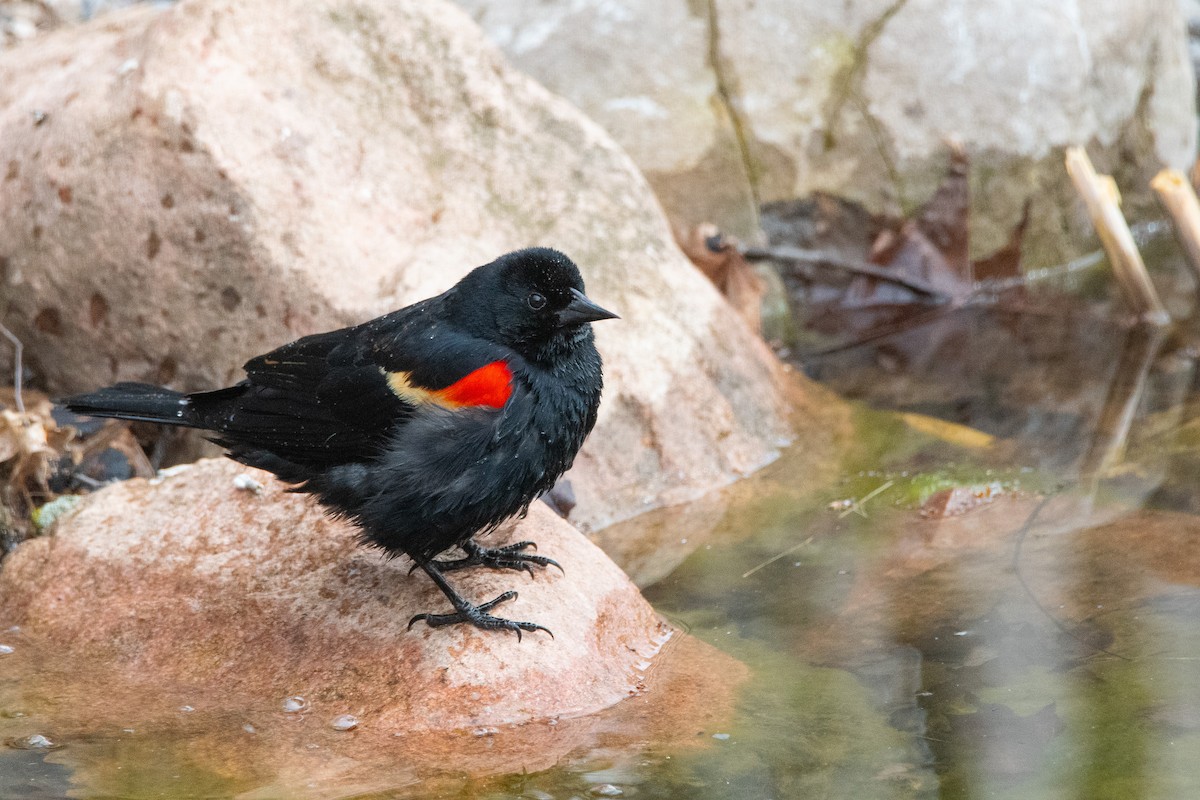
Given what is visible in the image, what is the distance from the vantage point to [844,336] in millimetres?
6816

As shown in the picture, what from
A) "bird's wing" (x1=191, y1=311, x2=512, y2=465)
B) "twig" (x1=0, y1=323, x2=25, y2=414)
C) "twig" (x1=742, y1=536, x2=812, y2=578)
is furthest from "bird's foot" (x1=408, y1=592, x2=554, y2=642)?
"twig" (x1=0, y1=323, x2=25, y2=414)

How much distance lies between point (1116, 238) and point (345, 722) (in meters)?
5.09

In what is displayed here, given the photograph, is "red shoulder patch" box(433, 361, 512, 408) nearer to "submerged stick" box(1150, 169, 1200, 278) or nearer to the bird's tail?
the bird's tail

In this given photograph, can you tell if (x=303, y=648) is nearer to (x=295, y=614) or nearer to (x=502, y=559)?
(x=295, y=614)

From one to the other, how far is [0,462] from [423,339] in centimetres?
185

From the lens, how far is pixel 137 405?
3482mm

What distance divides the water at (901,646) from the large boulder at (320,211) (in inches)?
20.6

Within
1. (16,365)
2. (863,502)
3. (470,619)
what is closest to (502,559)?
(470,619)

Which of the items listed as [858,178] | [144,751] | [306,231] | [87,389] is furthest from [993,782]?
[858,178]

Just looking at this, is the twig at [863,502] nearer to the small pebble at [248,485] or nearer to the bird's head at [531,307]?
the bird's head at [531,307]

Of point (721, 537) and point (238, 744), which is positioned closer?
point (238, 744)

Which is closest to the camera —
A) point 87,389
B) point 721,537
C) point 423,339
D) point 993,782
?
point 993,782

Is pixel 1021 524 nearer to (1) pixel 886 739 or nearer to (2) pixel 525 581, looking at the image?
(1) pixel 886 739

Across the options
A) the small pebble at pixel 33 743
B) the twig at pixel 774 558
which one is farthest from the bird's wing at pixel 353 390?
the twig at pixel 774 558
